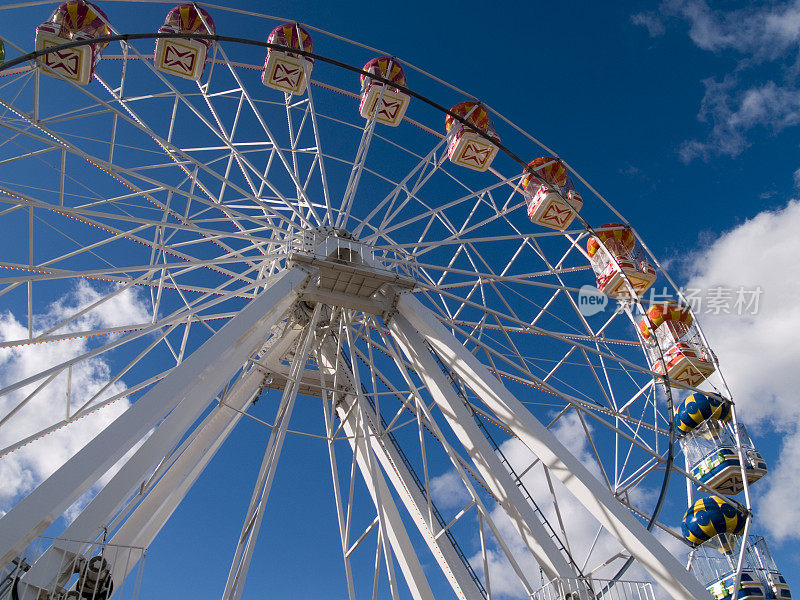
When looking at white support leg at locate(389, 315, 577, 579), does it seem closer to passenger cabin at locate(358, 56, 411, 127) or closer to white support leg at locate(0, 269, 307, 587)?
white support leg at locate(0, 269, 307, 587)

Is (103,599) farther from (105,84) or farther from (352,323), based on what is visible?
(105,84)

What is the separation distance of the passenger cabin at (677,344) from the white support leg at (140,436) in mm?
8759

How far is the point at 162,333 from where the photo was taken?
1163 cm

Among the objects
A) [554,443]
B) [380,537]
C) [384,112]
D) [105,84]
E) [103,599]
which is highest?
[384,112]

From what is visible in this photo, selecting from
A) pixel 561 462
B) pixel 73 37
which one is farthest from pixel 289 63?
pixel 561 462

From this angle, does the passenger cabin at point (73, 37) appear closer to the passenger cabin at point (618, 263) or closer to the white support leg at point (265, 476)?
the white support leg at point (265, 476)

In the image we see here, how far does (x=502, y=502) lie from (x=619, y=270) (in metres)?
6.34

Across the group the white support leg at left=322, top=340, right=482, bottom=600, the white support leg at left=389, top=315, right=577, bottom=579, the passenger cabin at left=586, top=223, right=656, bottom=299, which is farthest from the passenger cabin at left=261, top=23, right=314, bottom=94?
the passenger cabin at left=586, top=223, right=656, bottom=299

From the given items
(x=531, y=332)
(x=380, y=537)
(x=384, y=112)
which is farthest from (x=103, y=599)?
(x=384, y=112)

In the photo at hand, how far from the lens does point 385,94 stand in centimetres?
1393

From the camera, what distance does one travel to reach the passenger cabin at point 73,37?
10953mm

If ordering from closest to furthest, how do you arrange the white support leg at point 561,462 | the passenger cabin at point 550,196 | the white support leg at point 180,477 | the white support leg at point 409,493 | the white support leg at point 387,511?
the white support leg at point 561,462 < the white support leg at point 180,477 < the white support leg at point 409,493 < the white support leg at point 387,511 < the passenger cabin at point 550,196

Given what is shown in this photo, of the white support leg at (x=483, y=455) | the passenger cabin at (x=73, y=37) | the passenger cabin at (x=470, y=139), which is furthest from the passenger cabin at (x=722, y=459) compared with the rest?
the passenger cabin at (x=73, y=37)

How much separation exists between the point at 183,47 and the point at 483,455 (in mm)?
9202
